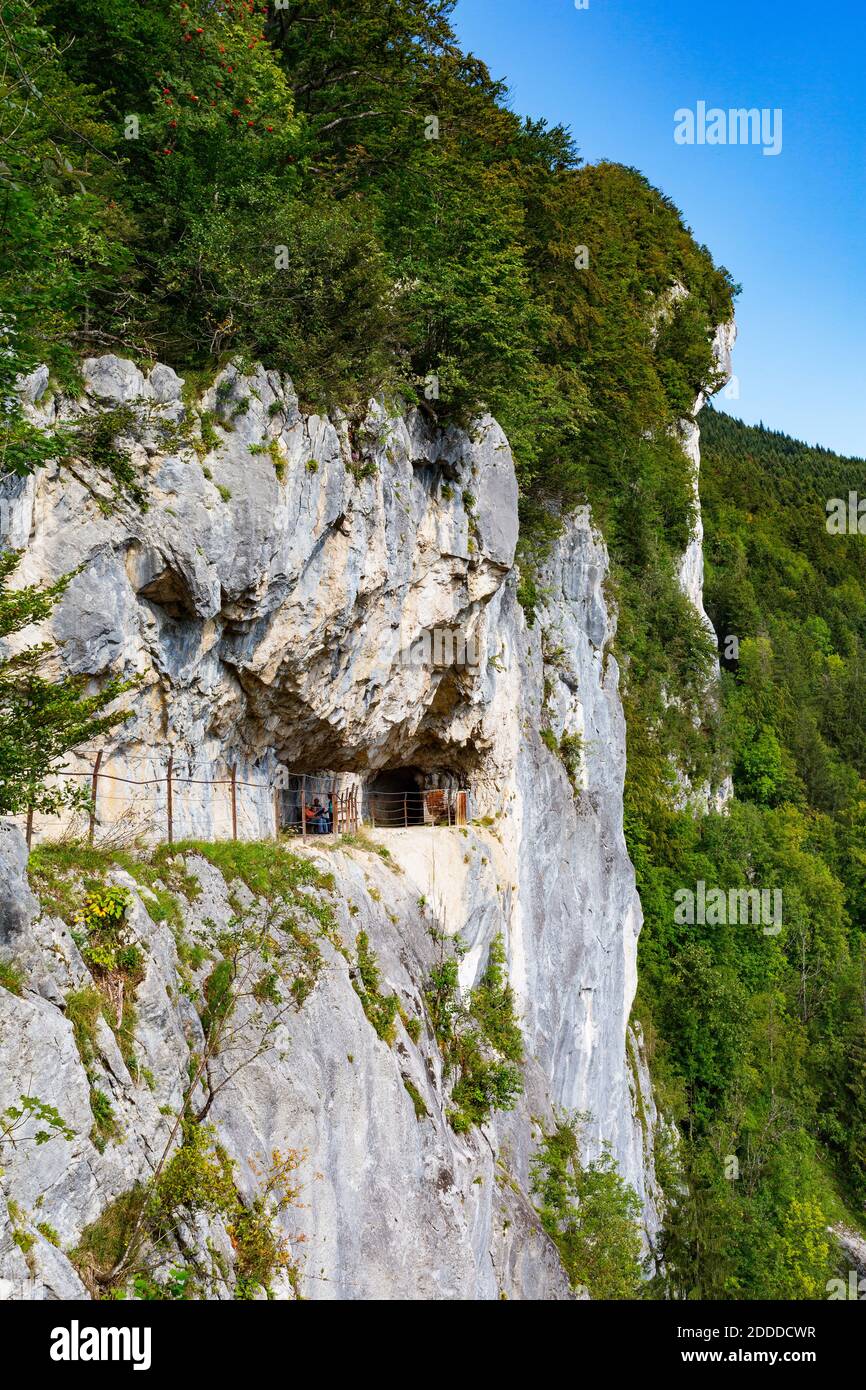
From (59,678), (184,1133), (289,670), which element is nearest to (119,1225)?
(184,1133)

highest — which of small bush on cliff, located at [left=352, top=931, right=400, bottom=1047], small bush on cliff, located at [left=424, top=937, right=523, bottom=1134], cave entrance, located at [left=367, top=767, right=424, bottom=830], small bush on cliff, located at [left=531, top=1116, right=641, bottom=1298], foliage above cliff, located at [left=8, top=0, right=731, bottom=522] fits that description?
foliage above cliff, located at [left=8, top=0, right=731, bottom=522]

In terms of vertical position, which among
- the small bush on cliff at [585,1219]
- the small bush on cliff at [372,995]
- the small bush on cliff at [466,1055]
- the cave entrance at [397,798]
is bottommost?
the small bush on cliff at [585,1219]

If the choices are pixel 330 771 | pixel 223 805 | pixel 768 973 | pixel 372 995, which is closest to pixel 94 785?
pixel 223 805

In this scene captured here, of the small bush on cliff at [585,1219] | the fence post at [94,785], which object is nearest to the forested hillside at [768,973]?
the small bush on cliff at [585,1219]

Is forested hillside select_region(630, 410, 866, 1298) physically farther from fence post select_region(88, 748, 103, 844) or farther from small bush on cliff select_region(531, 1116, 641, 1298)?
fence post select_region(88, 748, 103, 844)

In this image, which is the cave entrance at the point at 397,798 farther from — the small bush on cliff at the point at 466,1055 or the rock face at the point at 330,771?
the small bush on cliff at the point at 466,1055

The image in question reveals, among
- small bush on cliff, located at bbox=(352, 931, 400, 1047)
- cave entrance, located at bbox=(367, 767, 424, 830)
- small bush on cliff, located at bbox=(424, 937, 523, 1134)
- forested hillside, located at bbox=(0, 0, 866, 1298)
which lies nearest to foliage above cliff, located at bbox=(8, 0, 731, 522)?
forested hillside, located at bbox=(0, 0, 866, 1298)
